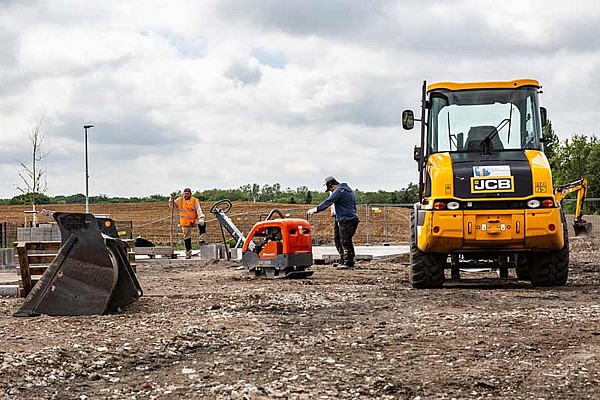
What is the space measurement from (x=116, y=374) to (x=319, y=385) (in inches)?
56.9

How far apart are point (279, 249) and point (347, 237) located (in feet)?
10.3

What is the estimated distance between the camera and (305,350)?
7035 millimetres

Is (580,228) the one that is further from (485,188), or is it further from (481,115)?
(485,188)

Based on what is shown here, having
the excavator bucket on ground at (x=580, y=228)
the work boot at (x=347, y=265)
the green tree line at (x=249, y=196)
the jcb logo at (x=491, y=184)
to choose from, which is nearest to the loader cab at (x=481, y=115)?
the jcb logo at (x=491, y=184)

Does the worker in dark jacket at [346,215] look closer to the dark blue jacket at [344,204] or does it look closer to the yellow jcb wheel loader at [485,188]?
the dark blue jacket at [344,204]

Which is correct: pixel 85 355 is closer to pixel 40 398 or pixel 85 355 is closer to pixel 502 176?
pixel 40 398

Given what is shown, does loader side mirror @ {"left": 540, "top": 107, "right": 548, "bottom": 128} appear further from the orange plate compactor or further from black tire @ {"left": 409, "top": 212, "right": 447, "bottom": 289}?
the orange plate compactor

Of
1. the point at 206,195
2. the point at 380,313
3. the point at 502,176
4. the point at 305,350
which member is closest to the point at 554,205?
the point at 502,176

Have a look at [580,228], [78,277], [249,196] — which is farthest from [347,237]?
[249,196]

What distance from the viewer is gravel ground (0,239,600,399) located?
5603 millimetres

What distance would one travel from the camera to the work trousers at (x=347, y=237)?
1752 centimetres

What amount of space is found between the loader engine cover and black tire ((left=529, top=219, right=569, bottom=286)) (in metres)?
3.95

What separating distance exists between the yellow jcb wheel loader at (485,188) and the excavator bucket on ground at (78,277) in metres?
4.60

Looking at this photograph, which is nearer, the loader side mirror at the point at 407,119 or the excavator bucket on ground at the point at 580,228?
the loader side mirror at the point at 407,119
